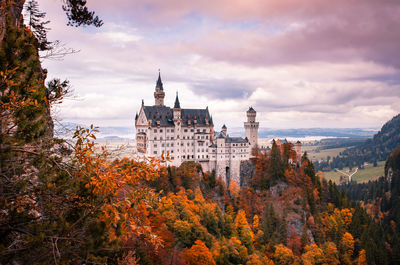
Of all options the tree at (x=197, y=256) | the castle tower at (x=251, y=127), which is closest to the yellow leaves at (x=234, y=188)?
the castle tower at (x=251, y=127)

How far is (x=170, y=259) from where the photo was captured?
30656 mm

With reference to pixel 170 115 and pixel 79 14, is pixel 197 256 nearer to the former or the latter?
pixel 79 14

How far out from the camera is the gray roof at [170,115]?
75.1 metres

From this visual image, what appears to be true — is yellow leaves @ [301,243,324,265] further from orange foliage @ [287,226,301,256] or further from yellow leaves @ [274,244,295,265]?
orange foliage @ [287,226,301,256]

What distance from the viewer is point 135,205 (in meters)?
8.06

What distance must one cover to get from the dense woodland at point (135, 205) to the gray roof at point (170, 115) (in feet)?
45.4

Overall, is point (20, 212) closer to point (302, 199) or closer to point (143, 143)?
point (143, 143)

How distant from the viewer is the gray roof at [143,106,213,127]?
246 ft

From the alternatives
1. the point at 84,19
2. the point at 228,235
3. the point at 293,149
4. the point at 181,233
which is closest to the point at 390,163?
the point at 293,149

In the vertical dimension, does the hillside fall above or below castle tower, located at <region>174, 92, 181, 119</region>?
below

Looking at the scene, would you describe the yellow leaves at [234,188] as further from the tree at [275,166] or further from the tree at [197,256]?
the tree at [197,256]

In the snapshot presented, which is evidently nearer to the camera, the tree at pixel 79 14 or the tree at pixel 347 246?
the tree at pixel 79 14

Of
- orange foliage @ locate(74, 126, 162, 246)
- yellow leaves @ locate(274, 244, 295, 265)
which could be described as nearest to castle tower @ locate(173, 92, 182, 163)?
yellow leaves @ locate(274, 244, 295, 265)

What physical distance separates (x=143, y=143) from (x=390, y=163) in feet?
520
